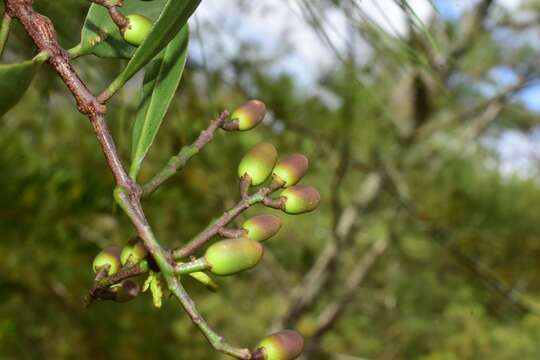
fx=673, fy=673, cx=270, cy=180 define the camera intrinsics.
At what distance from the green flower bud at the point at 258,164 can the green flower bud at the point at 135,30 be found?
60 mm

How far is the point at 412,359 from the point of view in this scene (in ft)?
10.0

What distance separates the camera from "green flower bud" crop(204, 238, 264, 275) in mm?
212

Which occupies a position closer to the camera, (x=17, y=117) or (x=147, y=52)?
(x=147, y=52)

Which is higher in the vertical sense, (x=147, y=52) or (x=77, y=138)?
(x=77, y=138)

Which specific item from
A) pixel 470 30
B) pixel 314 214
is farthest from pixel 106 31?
pixel 314 214

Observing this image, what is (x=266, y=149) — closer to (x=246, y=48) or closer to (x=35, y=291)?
(x=35, y=291)

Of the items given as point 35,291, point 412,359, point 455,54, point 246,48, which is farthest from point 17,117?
→ point 412,359

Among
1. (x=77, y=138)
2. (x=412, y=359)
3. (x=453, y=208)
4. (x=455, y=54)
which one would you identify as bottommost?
(x=412, y=359)

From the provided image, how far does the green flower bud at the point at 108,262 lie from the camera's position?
0.80ft

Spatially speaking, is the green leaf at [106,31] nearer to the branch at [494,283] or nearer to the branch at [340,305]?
the branch at [494,283]

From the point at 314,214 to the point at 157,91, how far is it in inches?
106

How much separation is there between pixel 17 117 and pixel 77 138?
0.49ft

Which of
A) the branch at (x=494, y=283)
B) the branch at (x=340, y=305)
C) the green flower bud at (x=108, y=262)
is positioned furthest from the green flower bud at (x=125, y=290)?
the branch at (x=340, y=305)

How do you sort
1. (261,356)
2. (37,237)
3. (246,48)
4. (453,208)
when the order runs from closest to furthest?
(261,356)
(37,237)
(246,48)
(453,208)
